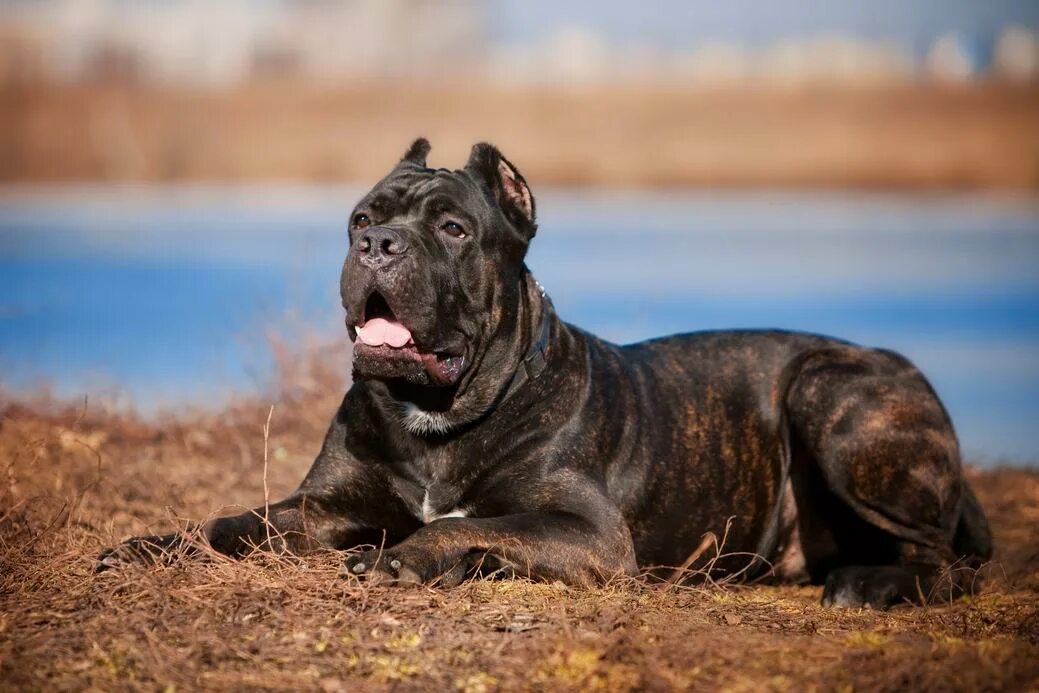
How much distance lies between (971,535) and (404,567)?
3.15m

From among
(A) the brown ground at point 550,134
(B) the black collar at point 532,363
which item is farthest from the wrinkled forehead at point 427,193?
(A) the brown ground at point 550,134

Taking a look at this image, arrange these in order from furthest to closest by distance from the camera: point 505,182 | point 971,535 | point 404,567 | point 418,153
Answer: point 971,535, point 418,153, point 505,182, point 404,567

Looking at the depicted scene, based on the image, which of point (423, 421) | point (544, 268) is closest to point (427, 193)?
point (423, 421)

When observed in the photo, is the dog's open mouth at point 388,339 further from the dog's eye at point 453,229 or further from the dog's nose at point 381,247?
the dog's eye at point 453,229

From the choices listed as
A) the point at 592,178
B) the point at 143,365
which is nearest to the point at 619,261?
the point at 592,178

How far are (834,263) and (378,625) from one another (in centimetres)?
1818

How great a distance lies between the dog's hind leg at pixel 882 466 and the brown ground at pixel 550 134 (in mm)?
18549

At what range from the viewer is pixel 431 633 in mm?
4340

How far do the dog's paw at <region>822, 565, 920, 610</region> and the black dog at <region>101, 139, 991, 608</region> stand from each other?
0.04 ft

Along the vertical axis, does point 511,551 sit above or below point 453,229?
below

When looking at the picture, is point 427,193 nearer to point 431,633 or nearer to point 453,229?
point 453,229

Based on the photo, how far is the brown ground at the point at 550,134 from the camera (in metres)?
25.2

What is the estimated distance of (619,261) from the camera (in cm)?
2047

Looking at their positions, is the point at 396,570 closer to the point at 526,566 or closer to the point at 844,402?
the point at 526,566
